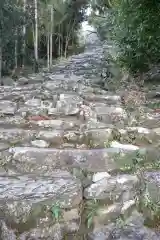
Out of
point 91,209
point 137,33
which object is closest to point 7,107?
point 91,209

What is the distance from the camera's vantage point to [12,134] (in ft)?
13.6

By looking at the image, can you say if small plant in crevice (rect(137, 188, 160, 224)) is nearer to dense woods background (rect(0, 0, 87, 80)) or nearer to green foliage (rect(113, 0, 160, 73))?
green foliage (rect(113, 0, 160, 73))

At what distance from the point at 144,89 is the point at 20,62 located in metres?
9.64

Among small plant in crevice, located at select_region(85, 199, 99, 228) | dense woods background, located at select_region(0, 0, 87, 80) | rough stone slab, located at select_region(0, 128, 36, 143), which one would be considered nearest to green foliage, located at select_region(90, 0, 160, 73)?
rough stone slab, located at select_region(0, 128, 36, 143)

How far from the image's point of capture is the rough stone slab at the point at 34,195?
271cm

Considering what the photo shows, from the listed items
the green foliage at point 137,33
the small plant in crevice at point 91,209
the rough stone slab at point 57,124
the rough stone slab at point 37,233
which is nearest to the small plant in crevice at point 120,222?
the small plant in crevice at point 91,209

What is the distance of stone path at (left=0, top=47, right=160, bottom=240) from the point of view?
8.84ft

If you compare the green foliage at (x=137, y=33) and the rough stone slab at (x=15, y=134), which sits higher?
the green foliage at (x=137, y=33)

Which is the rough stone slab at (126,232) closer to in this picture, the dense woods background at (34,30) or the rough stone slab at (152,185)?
the rough stone slab at (152,185)

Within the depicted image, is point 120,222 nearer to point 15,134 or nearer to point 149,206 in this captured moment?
point 149,206

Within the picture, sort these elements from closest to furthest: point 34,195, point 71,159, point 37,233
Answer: point 37,233
point 34,195
point 71,159

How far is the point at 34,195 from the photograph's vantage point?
9.31ft

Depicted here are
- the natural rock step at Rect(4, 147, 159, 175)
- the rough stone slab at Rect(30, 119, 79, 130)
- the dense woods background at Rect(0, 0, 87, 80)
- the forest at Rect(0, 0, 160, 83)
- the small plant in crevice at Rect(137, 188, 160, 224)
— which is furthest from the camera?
the dense woods background at Rect(0, 0, 87, 80)

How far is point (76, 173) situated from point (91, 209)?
1.69 ft
